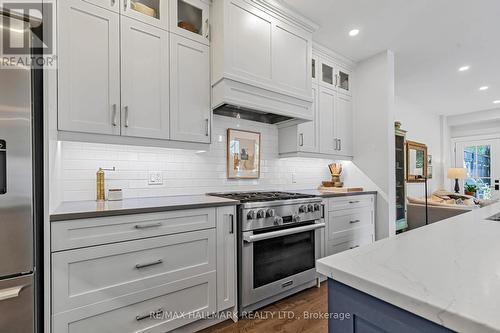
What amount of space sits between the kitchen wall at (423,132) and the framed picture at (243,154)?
3749mm

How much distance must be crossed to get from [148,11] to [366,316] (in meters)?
2.31

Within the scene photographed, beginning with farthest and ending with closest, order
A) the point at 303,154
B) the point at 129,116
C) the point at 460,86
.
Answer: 1. the point at 460,86
2. the point at 303,154
3. the point at 129,116

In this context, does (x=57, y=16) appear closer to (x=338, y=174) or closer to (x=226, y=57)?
(x=226, y=57)

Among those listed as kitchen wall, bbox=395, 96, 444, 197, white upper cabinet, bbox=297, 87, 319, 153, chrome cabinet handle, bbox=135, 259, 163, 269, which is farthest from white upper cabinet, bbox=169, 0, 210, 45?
kitchen wall, bbox=395, 96, 444, 197

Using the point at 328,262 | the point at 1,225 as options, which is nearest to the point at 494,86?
the point at 328,262

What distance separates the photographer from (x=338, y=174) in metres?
3.45

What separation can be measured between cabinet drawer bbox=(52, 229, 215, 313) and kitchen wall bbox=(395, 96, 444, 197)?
497cm

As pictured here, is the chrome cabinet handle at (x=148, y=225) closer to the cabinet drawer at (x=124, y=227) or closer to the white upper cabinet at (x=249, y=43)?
the cabinet drawer at (x=124, y=227)

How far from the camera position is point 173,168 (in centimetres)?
227

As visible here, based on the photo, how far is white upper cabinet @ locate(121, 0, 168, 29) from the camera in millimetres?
1788

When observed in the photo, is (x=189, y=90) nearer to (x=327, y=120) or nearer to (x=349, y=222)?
(x=327, y=120)

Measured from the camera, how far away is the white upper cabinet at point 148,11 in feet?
5.87

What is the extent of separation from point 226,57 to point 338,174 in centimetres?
228

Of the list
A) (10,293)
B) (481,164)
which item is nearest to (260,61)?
(10,293)
